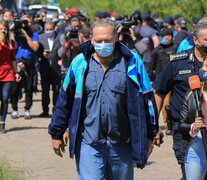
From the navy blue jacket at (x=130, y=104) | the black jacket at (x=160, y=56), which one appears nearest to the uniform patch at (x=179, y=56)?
the navy blue jacket at (x=130, y=104)

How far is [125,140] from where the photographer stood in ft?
15.5

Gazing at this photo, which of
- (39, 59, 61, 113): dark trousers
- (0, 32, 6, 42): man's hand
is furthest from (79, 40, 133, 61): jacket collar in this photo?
(39, 59, 61, 113): dark trousers

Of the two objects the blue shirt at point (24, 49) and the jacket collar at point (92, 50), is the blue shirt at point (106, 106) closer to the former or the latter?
the jacket collar at point (92, 50)

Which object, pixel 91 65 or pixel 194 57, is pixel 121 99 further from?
pixel 194 57

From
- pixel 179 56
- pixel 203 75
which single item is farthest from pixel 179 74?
pixel 203 75

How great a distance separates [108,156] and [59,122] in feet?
1.55

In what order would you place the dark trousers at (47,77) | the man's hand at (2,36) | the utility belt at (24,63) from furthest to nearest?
the dark trousers at (47,77)
the utility belt at (24,63)
the man's hand at (2,36)

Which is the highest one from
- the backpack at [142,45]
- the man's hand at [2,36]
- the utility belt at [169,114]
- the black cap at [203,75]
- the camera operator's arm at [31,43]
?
the black cap at [203,75]

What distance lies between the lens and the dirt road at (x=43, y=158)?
25.0 feet

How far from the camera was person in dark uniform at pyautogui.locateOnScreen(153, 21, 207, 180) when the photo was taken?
534 cm

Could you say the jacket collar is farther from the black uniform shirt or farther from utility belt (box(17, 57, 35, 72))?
utility belt (box(17, 57, 35, 72))

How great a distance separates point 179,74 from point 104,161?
1.20m

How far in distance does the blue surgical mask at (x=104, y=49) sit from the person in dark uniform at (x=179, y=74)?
3.15 feet

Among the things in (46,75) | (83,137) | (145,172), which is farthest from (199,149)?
(46,75)
